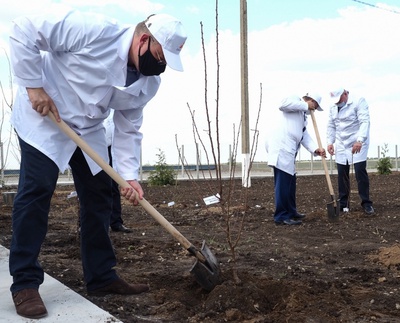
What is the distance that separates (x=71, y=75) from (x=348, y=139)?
241 inches

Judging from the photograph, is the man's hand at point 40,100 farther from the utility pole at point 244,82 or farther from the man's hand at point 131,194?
the utility pole at point 244,82

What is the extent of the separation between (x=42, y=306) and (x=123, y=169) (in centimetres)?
102

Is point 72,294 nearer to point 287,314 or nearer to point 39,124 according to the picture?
point 39,124

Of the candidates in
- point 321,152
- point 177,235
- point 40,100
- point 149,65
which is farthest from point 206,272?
point 321,152

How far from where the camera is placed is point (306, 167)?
1407 inches

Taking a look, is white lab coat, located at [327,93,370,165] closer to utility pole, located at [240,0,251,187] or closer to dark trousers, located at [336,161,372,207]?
dark trousers, located at [336,161,372,207]

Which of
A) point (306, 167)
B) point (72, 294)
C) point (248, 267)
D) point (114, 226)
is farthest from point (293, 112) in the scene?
point (306, 167)

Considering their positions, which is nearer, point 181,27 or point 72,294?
point 181,27

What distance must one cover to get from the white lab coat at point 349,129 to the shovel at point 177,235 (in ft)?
17.0

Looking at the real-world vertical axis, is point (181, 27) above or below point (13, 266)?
above

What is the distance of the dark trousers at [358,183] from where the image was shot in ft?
28.8

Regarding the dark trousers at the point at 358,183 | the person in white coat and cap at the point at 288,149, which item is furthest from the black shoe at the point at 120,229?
the dark trousers at the point at 358,183

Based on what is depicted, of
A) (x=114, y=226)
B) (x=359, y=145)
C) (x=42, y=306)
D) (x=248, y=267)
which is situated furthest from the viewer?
(x=359, y=145)

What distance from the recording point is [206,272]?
3873mm
